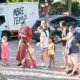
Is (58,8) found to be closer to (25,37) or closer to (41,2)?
(41,2)

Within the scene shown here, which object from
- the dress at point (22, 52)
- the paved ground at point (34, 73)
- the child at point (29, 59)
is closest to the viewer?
the paved ground at point (34, 73)

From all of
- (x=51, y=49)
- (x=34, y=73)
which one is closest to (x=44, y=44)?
(x=51, y=49)

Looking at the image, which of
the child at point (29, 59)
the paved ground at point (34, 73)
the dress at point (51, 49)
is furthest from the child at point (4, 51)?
the dress at point (51, 49)

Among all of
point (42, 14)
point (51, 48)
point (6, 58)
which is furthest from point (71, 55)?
point (42, 14)

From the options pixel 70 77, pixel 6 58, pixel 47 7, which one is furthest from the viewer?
pixel 47 7

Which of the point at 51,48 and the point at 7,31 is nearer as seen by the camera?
the point at 51,48

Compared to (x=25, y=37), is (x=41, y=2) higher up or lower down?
lower down

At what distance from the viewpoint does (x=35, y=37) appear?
25.8m

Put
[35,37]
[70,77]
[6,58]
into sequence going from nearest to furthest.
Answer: [70,77] → [6,58] → [35,37]

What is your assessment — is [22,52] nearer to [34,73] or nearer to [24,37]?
[24,37]

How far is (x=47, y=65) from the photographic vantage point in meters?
15.0

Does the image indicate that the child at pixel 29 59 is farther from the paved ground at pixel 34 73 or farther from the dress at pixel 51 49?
the dress at pixel 51 49

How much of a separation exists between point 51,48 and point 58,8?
100 feet

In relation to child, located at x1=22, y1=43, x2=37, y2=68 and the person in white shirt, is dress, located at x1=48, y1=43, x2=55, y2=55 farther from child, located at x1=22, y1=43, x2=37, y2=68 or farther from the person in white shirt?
child, located at x1=22, y1=43, x2=37, y2=68
